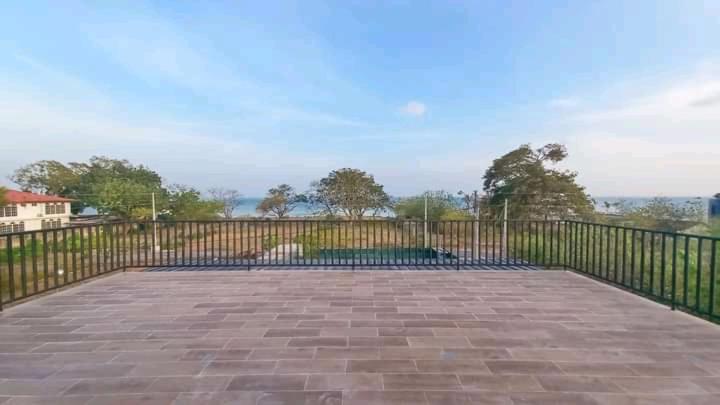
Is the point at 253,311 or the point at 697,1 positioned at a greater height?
the point at 697,1

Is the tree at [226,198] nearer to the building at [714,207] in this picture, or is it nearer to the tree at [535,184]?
the tree at [535,184]

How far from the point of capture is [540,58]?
6.81 metres

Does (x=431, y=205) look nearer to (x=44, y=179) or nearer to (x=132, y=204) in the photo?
(x=132, y=204)

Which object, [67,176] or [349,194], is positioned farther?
[67,176]

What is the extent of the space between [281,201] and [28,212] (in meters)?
15.5

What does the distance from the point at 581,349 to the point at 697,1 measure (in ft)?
18.4

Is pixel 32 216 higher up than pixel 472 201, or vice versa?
pixel 472 201

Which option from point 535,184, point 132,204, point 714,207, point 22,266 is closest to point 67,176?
point 132,204

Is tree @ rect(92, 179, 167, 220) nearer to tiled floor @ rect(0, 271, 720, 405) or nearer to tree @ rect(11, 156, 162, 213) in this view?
tiled floor @ rect(0, 271, 720, 405)

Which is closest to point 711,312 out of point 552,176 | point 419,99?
point 419,99

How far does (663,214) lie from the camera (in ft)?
22.7

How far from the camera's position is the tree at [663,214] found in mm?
6500

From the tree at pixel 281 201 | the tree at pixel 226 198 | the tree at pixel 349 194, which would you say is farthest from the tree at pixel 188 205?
the tree at pixel 349 194

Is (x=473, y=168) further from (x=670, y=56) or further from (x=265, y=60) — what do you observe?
(x=265, y=60)
